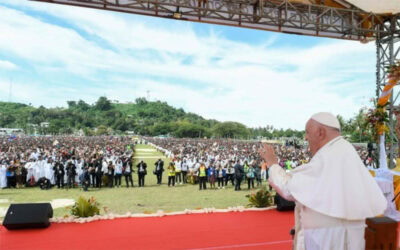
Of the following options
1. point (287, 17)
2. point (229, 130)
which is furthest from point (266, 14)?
point (229, 130)

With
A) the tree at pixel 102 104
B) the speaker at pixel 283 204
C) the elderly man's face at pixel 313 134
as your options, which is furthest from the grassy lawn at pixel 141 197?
the tree at pixel 102 104

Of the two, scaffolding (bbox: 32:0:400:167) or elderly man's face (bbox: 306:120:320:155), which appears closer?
elderly man's face (bbox: 306:120:320:155)

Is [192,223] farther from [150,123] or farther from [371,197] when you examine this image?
[150,123]

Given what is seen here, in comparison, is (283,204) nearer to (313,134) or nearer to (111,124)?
(313,134)

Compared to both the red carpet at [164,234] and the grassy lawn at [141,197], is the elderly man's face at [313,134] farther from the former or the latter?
the grassy lawn at [141,197]

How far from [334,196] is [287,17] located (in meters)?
7.68

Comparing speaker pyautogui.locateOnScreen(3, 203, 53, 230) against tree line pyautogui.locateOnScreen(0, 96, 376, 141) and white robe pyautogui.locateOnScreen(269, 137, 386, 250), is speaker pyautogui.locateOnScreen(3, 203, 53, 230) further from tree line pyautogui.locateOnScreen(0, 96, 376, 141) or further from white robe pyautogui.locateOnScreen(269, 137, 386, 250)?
tree line pyautogui.locateOnScreen(0, 96, 376, 141)

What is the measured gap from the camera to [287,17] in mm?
8430

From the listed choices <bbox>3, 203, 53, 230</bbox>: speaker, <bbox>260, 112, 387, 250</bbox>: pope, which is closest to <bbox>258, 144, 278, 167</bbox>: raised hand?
<bbox>260, 112, 387, 250</bbox>: pope

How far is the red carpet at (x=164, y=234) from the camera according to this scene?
14.4 feet

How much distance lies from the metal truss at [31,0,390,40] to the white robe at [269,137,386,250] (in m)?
6.13

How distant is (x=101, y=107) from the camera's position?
12425 cm

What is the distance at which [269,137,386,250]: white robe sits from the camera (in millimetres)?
1909

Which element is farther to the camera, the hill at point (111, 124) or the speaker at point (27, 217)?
the hill at point (111, 124)
